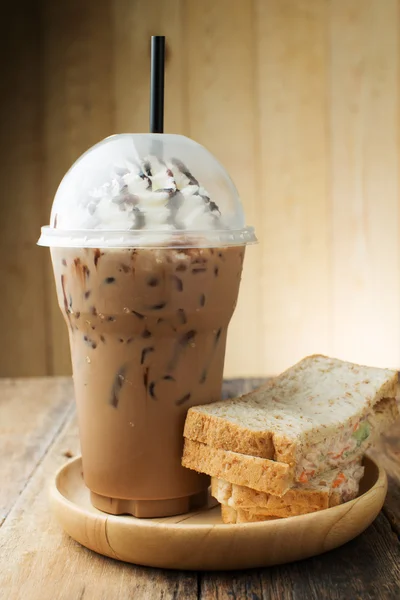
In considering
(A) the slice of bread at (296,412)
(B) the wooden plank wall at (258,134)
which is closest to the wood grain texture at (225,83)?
(B) the wooden plank wall at (258,134)

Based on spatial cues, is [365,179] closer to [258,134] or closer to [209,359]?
[258,134]

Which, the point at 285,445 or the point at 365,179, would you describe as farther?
the point at 365,179

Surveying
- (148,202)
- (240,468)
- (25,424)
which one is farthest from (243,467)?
(25,424)

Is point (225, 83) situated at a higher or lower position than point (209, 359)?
higher

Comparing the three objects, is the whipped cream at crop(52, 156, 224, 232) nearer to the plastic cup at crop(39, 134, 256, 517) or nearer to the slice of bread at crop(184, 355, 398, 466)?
the plastic cup at crop(39, 134, 256, 517)

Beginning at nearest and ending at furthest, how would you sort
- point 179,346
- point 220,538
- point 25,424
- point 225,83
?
1. point 220,538
2. point 179,346
3. point 25,424
4. point 225,83

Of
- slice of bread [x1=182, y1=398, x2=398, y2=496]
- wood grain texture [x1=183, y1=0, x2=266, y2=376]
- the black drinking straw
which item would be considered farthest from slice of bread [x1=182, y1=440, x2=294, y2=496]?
wood grain texture [x1=183, y1=0, x2=266, y2=376]

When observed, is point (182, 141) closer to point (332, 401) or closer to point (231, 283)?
point (231, 283)
